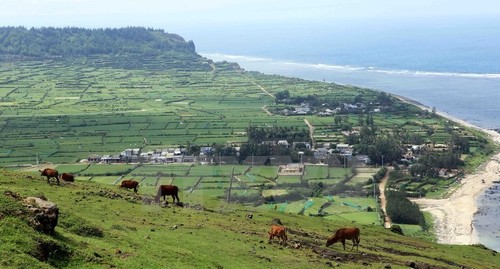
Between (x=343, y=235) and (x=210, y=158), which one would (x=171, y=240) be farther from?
(x=210, y=158)

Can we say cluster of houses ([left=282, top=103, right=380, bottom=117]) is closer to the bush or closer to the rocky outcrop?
the bush

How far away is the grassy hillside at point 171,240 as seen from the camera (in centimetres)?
1773

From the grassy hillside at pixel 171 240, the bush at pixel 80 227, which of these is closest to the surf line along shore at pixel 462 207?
the grassy hillside at pixel 171 240

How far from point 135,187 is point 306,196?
35406 mm

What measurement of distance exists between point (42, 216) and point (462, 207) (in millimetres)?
64414

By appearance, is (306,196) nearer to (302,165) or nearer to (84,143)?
(302,165)

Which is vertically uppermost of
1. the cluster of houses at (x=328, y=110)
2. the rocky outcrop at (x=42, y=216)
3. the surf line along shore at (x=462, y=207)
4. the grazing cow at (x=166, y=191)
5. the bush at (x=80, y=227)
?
the rocky outcrop at (x=42, y=216)

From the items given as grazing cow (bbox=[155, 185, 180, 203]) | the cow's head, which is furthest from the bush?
the cow's head

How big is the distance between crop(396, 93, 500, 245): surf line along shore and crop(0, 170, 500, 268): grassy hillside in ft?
60.5

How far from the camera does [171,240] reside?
24672 mm

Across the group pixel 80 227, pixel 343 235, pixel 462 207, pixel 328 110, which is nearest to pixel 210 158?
pixel 462 207

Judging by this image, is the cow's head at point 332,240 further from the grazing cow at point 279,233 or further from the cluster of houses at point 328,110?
the cluster of houses at point 328,110

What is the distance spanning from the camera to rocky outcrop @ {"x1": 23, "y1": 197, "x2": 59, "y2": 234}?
18.5 metres

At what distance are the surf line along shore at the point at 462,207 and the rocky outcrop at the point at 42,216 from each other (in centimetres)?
4717
